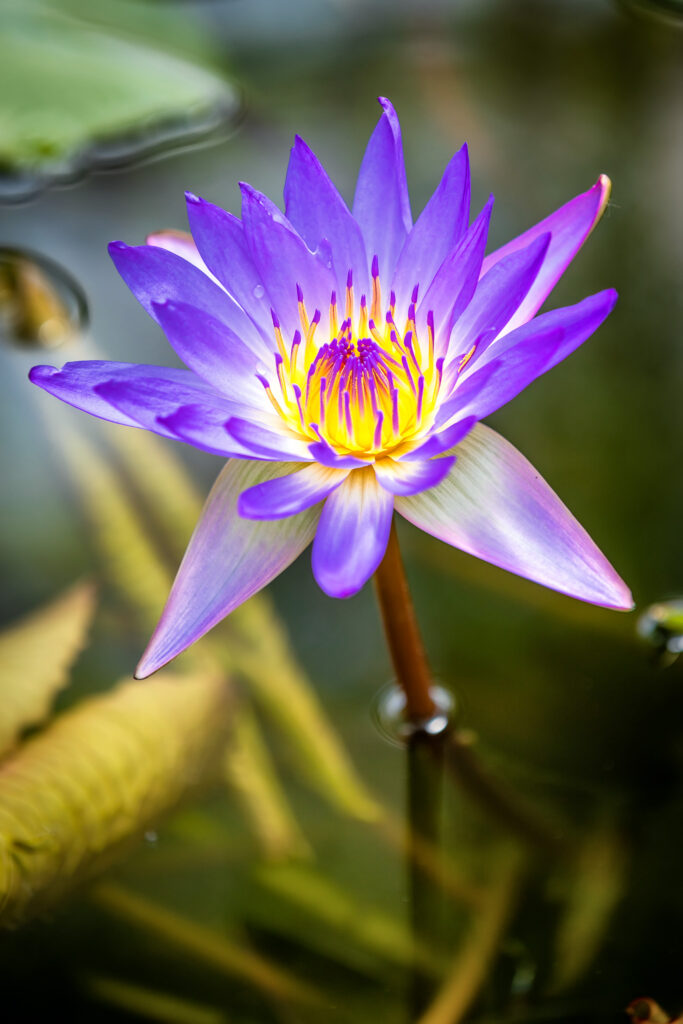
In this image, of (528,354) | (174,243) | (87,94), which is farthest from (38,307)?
(528,354)

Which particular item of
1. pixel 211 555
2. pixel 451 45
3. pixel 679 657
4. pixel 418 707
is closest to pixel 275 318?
pixel 211 555

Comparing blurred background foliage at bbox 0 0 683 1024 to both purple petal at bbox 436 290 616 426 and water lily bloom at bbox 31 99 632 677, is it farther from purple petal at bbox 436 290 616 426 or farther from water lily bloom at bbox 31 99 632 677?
purple petal at bbox 436 290 616 426

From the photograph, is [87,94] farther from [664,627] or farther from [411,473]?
[664,627]

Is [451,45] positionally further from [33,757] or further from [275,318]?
[33,757]

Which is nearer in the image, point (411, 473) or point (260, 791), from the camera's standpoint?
point (411, 473)

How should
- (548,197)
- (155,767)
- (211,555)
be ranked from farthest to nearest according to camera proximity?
(548,197)
(155,767)
(211,555)

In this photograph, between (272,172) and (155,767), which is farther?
(272,172)

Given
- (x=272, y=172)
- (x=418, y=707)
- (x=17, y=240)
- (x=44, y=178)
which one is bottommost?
(x=418, y=707)

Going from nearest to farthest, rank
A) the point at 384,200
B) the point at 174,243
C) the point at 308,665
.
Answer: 1. the point at 384,200
2. the point at 174,243
3. the point at 308,665
